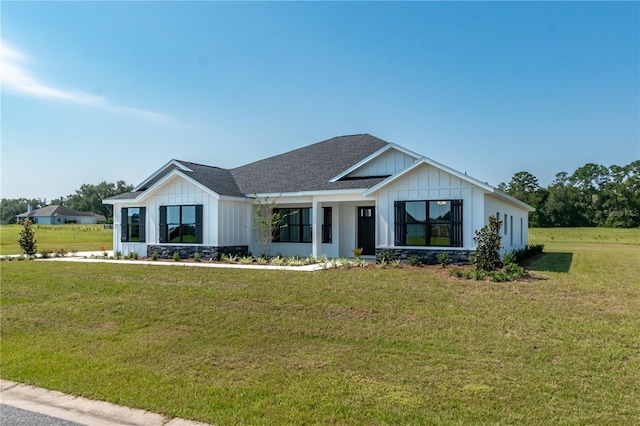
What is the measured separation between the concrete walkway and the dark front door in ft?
46.0

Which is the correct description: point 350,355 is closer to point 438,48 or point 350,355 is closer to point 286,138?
point 438,48

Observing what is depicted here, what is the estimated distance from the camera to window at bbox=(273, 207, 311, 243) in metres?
18.4

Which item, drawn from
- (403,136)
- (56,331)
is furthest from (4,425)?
(403,136)

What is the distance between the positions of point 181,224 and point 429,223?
10.3 metres

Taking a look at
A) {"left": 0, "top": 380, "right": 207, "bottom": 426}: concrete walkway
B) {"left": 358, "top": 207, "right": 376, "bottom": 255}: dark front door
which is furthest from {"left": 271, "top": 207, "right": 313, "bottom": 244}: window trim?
{"left": 0, "top": 380, "right": 207, "bottom": 426}: concrete walkway

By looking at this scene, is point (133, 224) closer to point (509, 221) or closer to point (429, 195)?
point (429, 195)

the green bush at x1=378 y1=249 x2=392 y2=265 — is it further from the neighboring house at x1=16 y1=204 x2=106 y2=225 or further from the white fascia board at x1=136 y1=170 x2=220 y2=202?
the neighboring house at x1=16 y1=204 x2=106 y2=225

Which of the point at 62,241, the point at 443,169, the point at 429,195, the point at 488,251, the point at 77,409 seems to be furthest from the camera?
the point at 62,241

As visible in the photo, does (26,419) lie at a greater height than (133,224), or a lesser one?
lesser

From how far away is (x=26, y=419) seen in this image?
14.1ft

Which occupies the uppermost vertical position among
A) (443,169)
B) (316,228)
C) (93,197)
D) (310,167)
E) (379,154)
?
(93,197)

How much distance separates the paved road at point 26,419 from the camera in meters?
4.18

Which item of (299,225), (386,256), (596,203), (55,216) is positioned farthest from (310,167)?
(55,216)

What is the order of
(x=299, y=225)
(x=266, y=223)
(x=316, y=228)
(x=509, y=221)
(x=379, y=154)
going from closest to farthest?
(x=316, y=228), (x=379, y=154), (x=266, y=223), (x=509, y=221), (x=299, y=225)
